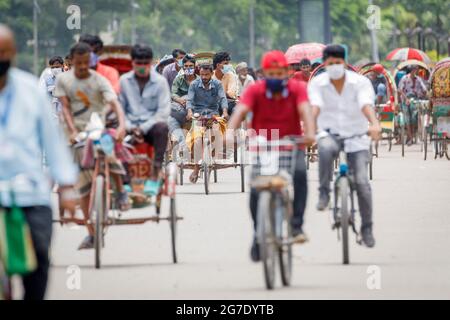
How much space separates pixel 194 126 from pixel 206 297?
35.9 ft

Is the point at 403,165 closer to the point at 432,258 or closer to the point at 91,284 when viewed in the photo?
the point at 432,258

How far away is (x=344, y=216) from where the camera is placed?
545 inches

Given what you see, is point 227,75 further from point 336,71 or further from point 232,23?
point 232,23

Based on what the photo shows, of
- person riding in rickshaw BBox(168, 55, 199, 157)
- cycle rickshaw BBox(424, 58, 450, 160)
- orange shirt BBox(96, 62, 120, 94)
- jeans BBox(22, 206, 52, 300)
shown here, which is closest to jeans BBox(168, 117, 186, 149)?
person riding in rickshaw BBox(168, 55, 199, 157)

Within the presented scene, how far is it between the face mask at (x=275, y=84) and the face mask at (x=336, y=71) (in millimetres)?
1847

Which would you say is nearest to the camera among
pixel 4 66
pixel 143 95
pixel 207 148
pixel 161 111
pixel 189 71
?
pixel 4 66

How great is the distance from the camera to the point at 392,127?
31.8 metres

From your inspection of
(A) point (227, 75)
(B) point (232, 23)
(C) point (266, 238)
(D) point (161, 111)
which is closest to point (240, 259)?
(D) point (161, 111)

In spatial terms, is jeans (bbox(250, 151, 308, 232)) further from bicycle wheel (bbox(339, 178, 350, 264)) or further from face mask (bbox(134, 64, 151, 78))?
face mask (bbox(134, 64, 151, 78))

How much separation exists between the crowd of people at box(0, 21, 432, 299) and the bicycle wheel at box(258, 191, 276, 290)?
767mm

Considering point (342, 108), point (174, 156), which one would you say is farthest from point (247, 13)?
point (342, 108)

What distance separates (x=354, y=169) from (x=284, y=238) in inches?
96.5

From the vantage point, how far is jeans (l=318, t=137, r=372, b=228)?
48.2 ft

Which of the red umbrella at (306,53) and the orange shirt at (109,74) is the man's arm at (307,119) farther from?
the red umbrella at (306,53)
